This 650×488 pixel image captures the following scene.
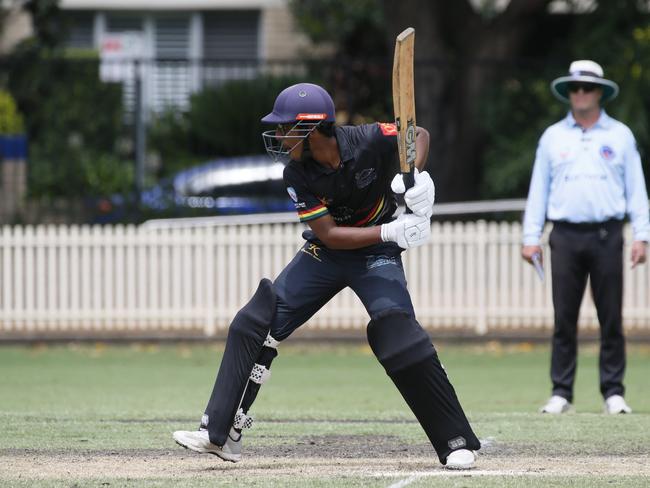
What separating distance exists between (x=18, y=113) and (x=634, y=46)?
8700 millimetres

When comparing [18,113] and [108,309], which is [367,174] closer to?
[108,309]

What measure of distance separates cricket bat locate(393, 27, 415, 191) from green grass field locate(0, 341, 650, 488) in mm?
1427

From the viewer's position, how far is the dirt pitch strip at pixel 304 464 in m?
6.16

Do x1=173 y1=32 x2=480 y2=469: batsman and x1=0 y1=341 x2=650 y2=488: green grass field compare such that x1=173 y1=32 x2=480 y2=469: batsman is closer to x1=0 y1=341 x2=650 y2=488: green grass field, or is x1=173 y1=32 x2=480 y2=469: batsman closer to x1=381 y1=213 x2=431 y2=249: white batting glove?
x1=381 y1=213 x2=431 y2=249: white batting glove

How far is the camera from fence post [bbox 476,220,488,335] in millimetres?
14164

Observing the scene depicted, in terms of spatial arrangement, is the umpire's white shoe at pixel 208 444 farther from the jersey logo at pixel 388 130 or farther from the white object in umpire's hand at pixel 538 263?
the white object in umpire's hand at pixel 538 263

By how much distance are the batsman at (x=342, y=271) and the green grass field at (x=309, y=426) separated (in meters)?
0.24

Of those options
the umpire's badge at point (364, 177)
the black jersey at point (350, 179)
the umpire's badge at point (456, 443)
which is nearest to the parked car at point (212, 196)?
the black jersey at point (350, 179)

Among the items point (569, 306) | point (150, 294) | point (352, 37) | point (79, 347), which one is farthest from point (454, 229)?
point (352, 37)

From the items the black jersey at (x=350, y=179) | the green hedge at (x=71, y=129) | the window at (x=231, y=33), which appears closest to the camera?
the black jersey at (x=350, y=179)

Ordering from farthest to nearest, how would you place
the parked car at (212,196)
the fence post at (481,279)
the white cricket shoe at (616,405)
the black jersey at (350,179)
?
the parked car at (212,196)
the fence post at (481,279)
the white cricket shoe at (616,405)
the black jersey at (350,179)

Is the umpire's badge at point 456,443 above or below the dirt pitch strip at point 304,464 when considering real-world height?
above

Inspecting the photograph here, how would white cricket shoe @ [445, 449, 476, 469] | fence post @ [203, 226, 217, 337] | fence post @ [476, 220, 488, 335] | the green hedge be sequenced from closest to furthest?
1. white cricket shoe @ [445, 449, 476, 469]
2. fence post @ [476, 220, 488, 335]
3. fence post @ [203, 226, 217, 337]
4. the green hedge

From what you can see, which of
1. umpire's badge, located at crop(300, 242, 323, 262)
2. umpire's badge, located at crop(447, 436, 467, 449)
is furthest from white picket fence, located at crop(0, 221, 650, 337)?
umpire's badge, located at crop(447, 436, 467, 449)
